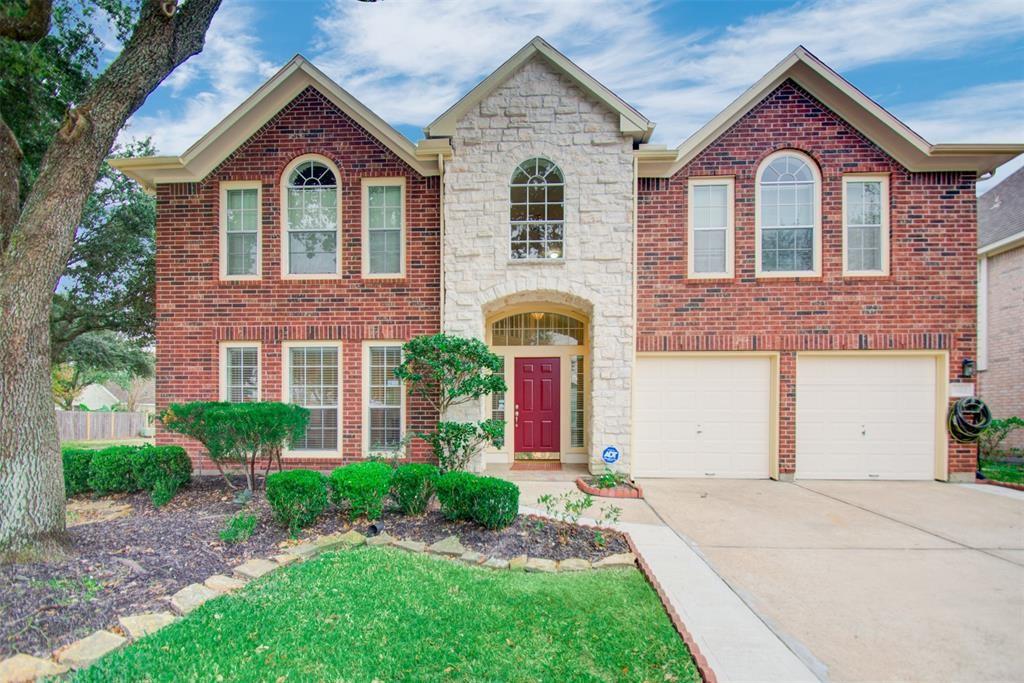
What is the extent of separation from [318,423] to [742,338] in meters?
7.30

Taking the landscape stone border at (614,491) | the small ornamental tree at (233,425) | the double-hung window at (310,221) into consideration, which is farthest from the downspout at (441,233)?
the landscape stone border at (614,491)

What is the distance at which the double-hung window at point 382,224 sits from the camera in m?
8.54

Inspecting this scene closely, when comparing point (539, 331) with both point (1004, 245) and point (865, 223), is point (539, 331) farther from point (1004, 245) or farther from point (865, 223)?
point (1004, 245)

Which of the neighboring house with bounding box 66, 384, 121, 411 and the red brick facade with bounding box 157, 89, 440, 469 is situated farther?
the neighboring house with bounding box 66, 384, 121, 411

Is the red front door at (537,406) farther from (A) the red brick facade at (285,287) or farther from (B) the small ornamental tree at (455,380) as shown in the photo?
(A) the red brick facade at (285,287)

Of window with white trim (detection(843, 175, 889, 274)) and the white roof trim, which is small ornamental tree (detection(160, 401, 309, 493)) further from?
the white roof trim

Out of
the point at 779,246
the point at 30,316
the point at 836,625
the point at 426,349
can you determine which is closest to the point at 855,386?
the point at 779,246

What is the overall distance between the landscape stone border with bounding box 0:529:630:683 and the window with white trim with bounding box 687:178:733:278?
5.35 metres

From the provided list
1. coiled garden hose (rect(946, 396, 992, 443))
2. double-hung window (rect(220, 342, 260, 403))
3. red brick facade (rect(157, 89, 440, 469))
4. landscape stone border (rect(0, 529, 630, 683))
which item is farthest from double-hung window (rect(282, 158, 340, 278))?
coiled garden hose (rect(946, 396, 992, 443))

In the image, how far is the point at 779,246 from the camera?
331 inches

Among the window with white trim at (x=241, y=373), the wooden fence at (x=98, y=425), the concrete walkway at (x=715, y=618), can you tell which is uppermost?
the window with white trim at (x=241, y=373)

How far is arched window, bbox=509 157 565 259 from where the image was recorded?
8.22m

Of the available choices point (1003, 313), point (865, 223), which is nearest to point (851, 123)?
point (865, 223)

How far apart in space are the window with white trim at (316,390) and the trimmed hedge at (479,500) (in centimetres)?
397
